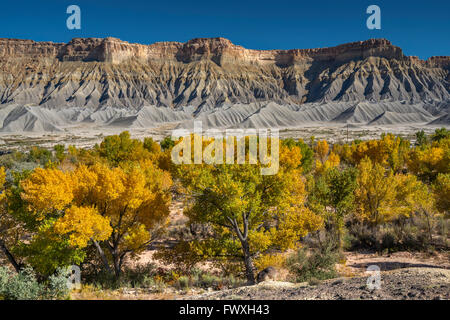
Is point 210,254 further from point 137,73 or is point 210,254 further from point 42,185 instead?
point 137,73

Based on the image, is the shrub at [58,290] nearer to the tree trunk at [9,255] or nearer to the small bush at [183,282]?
the small bush at [183,282]

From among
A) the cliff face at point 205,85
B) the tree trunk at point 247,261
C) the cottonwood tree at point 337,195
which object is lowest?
the tree trunk at point 247,261

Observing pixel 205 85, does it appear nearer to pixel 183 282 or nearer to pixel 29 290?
pixel 183 282

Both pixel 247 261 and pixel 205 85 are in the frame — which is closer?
pixel 247 261

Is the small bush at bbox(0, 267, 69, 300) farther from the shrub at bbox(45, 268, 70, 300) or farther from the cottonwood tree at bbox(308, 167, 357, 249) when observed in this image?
the cottonwood tree at bbox(308, 167, 357, 249)

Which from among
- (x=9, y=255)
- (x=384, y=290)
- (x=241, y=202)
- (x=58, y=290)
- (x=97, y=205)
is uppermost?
(x=241, y=202)

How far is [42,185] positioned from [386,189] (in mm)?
Result: 18724

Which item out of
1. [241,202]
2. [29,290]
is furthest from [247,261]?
[29,290]

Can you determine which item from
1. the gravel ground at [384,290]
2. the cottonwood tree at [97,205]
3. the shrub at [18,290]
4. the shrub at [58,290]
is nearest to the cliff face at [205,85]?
the cottonwood tree at [97,205]

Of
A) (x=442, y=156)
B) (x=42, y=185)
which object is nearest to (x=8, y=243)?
(x=42, y=185)

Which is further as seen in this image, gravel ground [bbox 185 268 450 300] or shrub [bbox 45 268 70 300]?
shrub [bbox 45 268 70 300]

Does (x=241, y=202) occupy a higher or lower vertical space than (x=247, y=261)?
higher

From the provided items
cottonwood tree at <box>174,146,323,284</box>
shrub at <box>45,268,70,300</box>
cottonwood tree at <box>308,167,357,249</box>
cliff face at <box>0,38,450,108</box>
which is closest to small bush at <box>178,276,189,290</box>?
cottonwood tree at <box>174,146,323,284</box>

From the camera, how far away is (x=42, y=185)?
1076 centimetres
